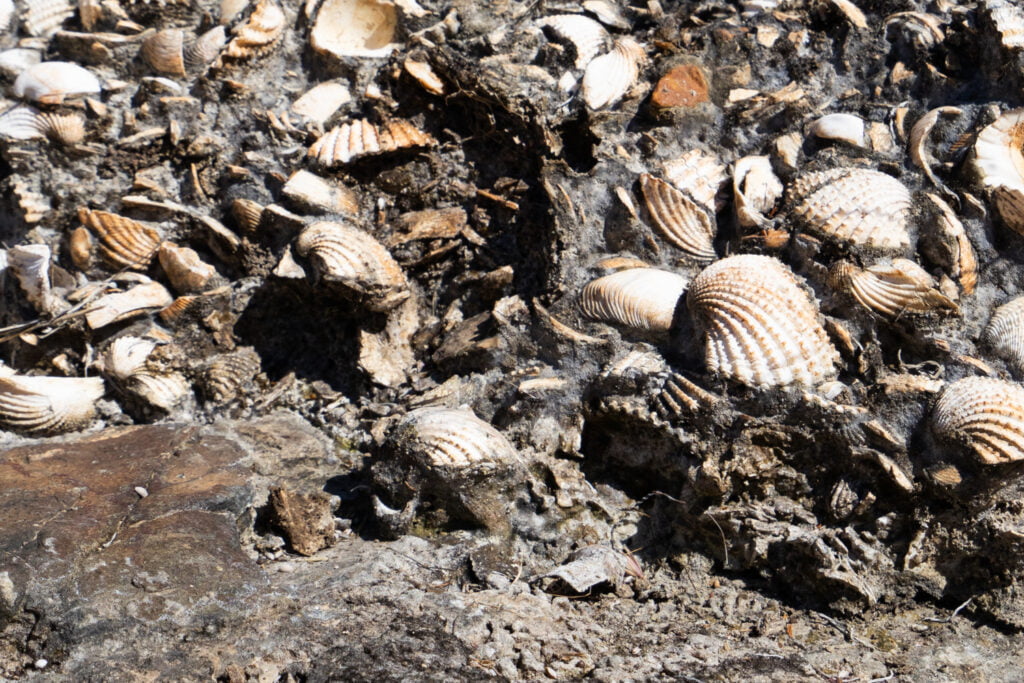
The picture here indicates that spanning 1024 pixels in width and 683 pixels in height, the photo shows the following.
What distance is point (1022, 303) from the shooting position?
293cm

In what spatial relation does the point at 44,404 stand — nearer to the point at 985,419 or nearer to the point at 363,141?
the point at 363,141

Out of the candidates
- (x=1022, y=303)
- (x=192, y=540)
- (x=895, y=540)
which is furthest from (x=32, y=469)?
(x=1022, y=303)

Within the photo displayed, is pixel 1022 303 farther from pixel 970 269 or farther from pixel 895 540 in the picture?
pixel 895 540

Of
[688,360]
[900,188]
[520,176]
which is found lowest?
[688,360]

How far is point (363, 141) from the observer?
3.70m

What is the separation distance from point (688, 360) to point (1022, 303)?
106 centimetres

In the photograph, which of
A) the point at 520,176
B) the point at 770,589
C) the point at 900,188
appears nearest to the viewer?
the point at 770,589

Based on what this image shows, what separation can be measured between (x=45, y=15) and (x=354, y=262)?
2139 mm

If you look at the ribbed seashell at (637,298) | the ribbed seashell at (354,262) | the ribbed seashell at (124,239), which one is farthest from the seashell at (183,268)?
the ribbed seashell at (637,298)

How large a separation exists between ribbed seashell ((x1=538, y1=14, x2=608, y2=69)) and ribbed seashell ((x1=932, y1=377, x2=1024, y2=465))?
76.5 inches

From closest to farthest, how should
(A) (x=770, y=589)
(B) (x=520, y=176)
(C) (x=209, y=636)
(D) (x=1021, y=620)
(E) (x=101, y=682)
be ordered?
(E) (x=101, y=682) < (C) (x=209, y=636) < (D) (x=1021, y=620) < (A) (x=770, y=589) < (B) (x=520, y=176)

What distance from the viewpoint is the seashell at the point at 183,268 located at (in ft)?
12.0

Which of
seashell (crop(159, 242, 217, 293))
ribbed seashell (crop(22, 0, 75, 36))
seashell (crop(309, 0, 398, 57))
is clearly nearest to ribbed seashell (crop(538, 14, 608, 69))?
seashell (crop(309, 0, 398, 57))

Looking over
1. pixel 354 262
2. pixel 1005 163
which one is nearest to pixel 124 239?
pixel 354 262
